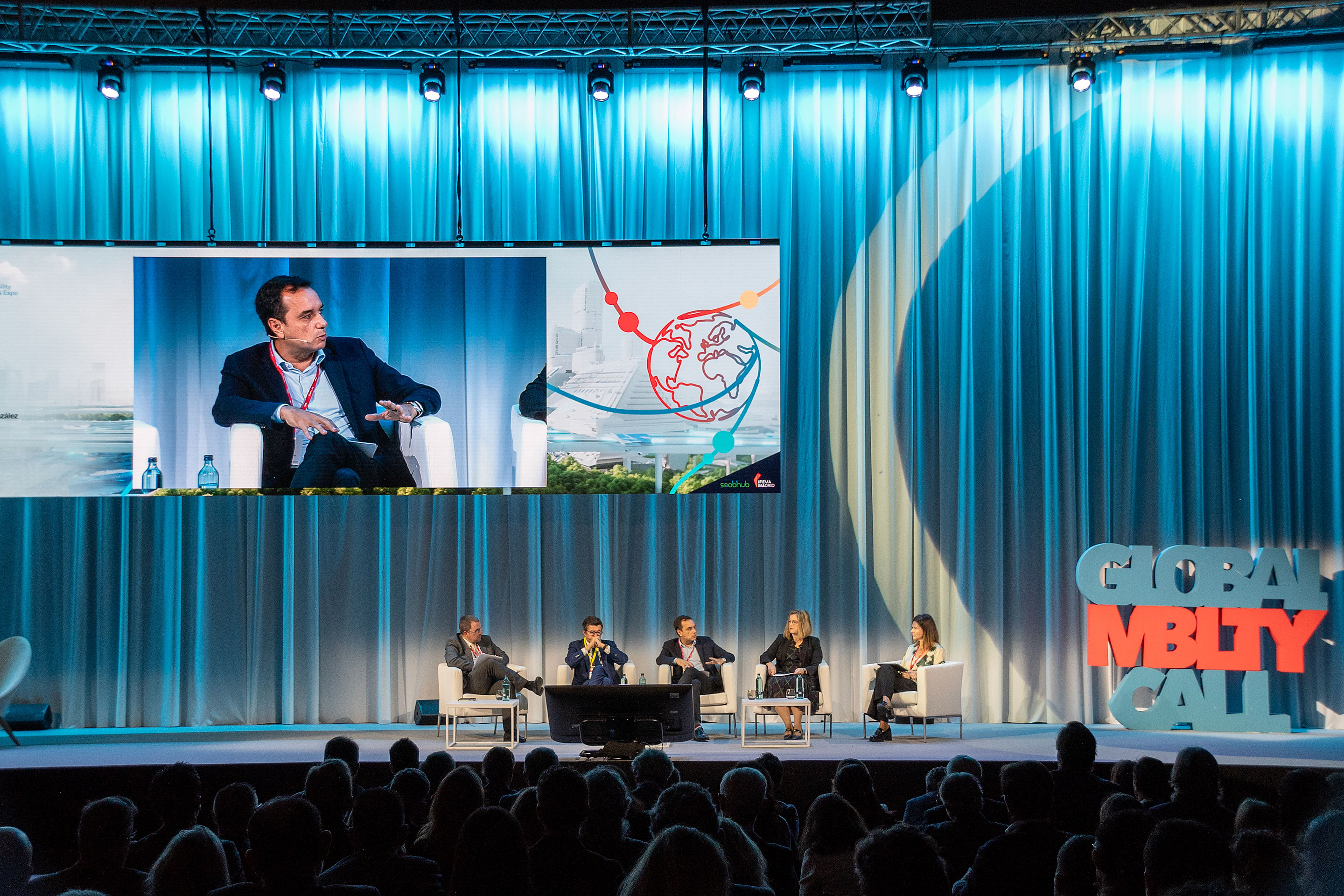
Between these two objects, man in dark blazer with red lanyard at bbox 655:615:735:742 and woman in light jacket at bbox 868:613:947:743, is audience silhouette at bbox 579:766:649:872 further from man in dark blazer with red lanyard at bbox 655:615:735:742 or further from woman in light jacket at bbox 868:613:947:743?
man in dark blazer with red lanyard at bbox 655:615:735:742

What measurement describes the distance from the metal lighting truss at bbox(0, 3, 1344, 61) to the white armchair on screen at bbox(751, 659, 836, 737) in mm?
4390

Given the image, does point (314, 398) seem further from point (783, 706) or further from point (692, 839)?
point (692, 839)

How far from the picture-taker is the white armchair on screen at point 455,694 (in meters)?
7.78

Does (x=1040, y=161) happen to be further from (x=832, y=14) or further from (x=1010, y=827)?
(x=1010, y=827)

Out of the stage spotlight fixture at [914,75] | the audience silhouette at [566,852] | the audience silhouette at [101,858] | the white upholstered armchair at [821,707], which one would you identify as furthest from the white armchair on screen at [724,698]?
the audience silhouette at [101,858]

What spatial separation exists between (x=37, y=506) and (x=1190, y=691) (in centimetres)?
850

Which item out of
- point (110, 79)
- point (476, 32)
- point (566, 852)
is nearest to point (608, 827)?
A: point (566, 852)

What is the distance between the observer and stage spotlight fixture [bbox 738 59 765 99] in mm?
8359

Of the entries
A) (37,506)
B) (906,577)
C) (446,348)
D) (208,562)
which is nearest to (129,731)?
(208,562)

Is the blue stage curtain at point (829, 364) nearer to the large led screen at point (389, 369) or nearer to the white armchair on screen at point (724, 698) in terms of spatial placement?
the white armchair on screen at point (724, 698)

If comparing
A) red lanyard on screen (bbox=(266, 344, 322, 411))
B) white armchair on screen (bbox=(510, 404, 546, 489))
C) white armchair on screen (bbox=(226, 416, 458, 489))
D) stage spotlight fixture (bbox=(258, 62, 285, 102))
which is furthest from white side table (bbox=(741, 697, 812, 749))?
stage spotlight fixture (bbox=(258, 62, 285, 102))

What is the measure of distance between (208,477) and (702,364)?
11.2 feet

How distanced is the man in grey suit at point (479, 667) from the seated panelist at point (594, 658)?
11.0 inches

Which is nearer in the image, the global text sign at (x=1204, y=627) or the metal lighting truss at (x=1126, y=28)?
the global text sign at (x=1204, y=627)
